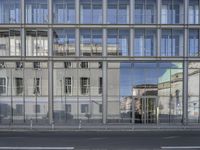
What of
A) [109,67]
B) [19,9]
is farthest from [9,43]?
[109,67]

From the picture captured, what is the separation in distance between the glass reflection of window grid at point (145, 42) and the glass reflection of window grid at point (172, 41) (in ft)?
3.47

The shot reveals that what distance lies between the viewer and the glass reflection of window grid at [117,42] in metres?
36.6

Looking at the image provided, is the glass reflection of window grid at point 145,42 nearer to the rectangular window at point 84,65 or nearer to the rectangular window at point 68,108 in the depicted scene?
the rectangular window at point 84,65

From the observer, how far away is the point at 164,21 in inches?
1452

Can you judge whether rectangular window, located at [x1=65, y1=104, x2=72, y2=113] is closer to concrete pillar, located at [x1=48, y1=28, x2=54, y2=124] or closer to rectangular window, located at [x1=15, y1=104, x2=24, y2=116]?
concrete pillar, located at [x1=48, y1=28, x2=54, y2=124]

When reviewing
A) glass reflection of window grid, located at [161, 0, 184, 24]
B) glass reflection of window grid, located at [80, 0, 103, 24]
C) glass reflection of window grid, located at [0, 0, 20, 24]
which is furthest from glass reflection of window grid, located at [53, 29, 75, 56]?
glass reflection of window grid, located at [161, 0, 184, 24]

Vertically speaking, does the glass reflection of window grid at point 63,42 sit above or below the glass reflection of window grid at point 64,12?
below

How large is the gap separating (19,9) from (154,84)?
16310 mm

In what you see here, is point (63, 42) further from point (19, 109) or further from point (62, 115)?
point (19, 109)

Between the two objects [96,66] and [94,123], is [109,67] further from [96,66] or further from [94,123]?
[94,123]

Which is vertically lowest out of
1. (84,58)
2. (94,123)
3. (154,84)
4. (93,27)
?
(94,123)

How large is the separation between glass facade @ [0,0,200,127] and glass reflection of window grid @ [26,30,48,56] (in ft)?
0.34

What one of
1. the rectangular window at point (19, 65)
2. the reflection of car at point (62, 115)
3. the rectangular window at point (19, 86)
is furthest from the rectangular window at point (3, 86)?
the reflection of car at point (62, 115)

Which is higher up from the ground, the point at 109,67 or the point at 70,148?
the point at 109,67
